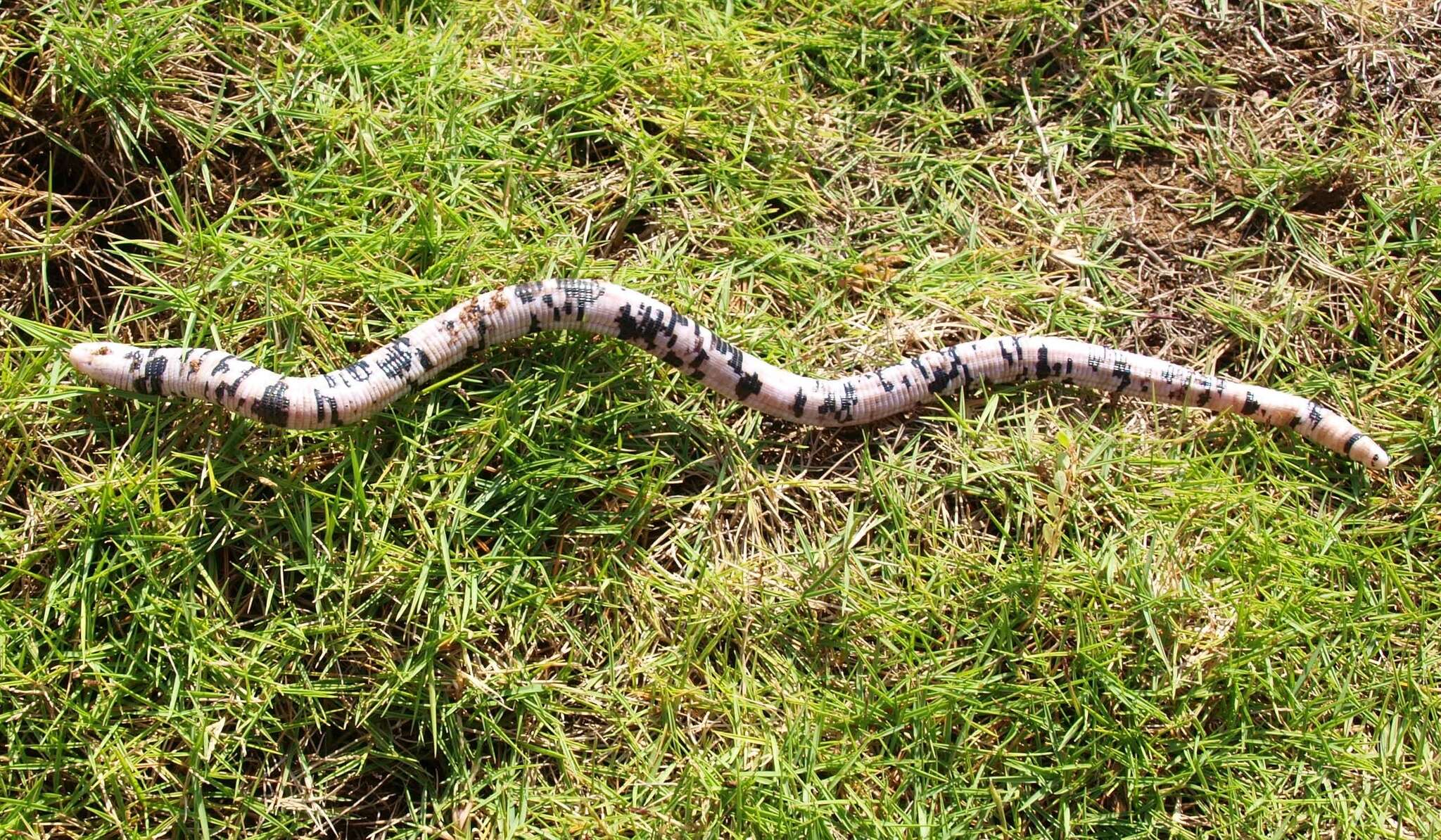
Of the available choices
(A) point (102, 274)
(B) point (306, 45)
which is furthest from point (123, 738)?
(B) point (306, 45)

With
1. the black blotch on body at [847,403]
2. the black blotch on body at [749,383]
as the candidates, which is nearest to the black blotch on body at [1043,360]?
the black blotch on body at [847,403]

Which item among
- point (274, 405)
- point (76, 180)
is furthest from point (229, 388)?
point (76, 180)

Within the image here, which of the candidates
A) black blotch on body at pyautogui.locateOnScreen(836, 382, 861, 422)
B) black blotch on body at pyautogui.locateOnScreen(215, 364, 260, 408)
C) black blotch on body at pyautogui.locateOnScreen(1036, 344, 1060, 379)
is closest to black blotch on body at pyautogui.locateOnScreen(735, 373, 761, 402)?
black blotch on body at pyautogui.locateOnScreen(836, 382, 861, 422)

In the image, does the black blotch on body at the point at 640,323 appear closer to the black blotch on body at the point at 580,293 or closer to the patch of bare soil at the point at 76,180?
the black blotch on body at the point at 580,293

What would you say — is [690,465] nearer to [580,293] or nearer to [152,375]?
[580,293]

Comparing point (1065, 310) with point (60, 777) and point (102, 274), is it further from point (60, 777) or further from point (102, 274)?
point (60, 777)

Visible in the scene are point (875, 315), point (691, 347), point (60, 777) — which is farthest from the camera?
point (875, 315)

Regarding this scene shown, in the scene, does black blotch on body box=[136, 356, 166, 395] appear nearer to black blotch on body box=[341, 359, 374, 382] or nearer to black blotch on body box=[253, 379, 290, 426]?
black blotch on body box=[253, 379, 290, 426]
